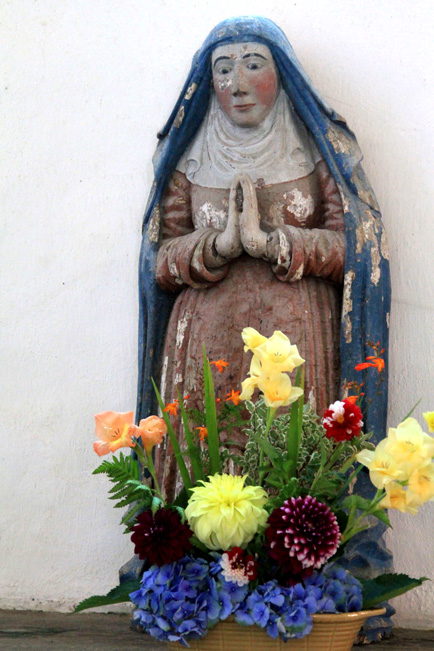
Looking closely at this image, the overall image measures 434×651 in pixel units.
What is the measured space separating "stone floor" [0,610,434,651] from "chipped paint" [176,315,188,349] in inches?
30.8

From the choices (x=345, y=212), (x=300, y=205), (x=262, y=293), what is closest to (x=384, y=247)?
(x=345, y=212)

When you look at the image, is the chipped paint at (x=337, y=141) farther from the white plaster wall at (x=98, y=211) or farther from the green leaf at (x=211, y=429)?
the green leaf at (x=211, y=429)

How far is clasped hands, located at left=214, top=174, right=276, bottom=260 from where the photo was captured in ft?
7.89

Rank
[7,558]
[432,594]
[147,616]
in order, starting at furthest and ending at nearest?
[7,558] → [432,594] → [147,616]

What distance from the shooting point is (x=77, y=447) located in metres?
2.87

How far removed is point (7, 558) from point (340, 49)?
6.40ft

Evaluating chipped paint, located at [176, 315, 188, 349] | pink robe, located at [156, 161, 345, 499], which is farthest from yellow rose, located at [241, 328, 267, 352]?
chipped paint, located at [176, 315, 188, 349]

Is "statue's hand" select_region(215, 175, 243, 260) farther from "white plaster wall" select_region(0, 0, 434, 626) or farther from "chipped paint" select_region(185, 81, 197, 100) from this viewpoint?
"white plaster wall" select_region(0, 0, 434, 626)

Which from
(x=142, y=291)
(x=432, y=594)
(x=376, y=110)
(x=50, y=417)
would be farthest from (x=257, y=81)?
(x=432, y=594)

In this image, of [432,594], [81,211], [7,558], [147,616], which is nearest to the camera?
[147,616]

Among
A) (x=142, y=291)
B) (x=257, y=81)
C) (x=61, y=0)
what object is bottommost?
(x=142, y=291)

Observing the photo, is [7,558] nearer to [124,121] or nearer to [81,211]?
[81,211]

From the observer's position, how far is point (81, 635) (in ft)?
7.36

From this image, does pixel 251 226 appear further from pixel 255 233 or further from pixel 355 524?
pixel 355 524
